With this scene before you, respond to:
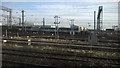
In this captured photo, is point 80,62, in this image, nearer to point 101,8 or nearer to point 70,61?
point 70,61

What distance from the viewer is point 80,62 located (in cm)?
868

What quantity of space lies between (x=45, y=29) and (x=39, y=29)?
2042 mm

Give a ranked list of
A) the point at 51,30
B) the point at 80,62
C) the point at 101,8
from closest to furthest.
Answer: the point at 80,62 → the point at 101,8 → the point at 51,30

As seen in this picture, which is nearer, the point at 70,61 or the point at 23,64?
the point at 23,64

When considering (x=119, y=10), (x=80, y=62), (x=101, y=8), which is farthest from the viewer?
(x=101, y=8)

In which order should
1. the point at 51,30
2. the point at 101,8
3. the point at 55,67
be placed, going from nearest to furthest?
the point at 55,67
the point at 101,8
the point at 51,30

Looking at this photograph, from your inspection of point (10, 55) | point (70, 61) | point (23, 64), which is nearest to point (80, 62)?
point (70, 61)

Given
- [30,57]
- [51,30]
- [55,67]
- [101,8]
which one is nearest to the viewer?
[55,67]

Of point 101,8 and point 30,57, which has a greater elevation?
point 101,8

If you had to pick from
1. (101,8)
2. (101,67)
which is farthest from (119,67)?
(101,8)

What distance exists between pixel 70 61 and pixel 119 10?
22.5 ft

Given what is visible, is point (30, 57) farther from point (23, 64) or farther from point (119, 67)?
point (119, 67)

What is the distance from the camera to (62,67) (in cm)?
756

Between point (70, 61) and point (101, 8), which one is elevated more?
point (101, 8)
